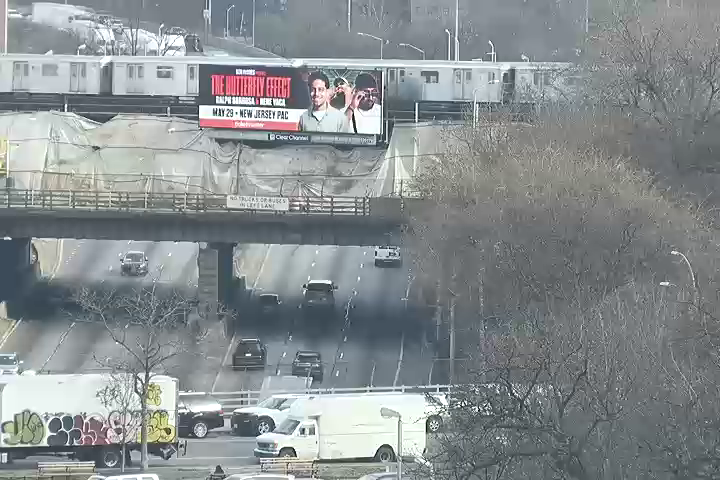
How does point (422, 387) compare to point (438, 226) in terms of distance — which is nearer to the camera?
point (422, 387)

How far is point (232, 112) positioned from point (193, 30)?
2812 inches

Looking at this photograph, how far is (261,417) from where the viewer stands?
41.7m

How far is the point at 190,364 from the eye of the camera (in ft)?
174

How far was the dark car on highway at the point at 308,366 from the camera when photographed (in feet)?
168

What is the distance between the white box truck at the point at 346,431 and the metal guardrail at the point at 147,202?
22.2m

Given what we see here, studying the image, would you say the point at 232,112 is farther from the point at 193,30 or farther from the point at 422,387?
the point at 193,30

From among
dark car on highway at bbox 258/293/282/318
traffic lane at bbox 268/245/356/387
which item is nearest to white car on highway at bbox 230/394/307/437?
traffic lane at bbox 268/245/356/387

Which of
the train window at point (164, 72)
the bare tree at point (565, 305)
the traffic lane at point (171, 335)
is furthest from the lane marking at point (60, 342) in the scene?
the train window at point (164, 72)

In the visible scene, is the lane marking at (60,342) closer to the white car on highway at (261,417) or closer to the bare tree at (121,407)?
the white car on highway at (261,417)

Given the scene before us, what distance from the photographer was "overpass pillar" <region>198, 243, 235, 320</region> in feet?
196

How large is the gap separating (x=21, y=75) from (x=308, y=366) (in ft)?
116

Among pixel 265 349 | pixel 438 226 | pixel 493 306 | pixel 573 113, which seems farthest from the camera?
pixel 573 113

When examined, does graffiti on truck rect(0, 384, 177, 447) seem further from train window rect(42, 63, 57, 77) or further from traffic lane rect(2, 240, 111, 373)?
train window rect(42, 63, 57, 77)

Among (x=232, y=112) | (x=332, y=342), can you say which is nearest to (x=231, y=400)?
(x=332, y=342)
